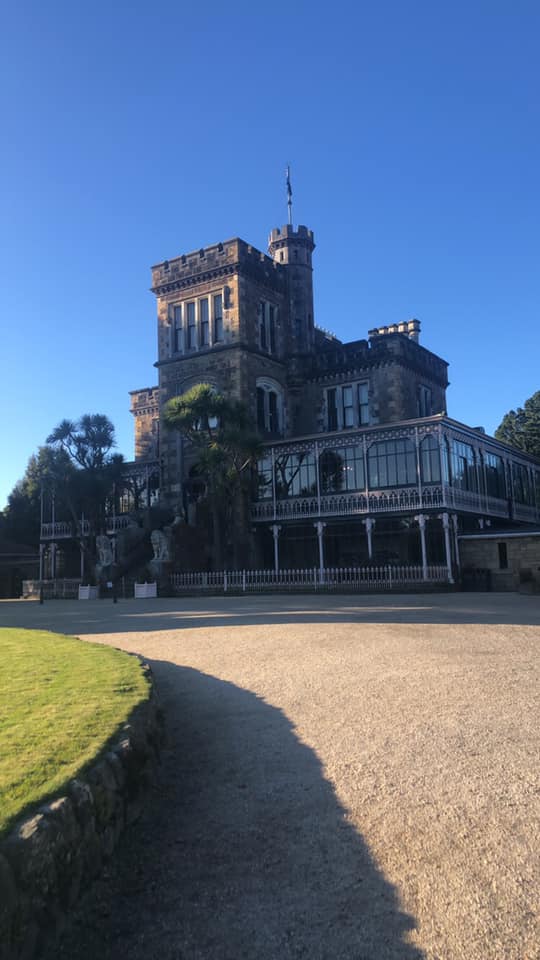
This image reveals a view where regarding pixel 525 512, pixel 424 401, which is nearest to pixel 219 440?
pixel 424 401

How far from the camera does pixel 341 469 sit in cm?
3095

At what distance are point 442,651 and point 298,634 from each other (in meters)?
3.21

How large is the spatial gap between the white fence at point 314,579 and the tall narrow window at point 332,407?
1203 cm

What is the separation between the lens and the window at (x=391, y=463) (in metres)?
28.7

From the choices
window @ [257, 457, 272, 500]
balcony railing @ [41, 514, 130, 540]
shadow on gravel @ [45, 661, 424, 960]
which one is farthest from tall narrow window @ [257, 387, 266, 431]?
shadow on gravel @ [45, 661, 424, 960]

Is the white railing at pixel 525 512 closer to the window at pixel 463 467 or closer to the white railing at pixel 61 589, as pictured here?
the window at pixel 463 467

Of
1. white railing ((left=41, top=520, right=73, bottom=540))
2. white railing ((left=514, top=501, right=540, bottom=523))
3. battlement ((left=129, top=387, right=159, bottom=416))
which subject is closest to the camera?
white railing ((left=514, top=501, right=540, bottom=523))

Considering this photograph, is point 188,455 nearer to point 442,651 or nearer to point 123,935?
point 442,651

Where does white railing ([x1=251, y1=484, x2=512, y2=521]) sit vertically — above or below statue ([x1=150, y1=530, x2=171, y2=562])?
above

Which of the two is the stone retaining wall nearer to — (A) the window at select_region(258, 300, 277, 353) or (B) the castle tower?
(A) the window at select_region(258, 300, 277, 353)

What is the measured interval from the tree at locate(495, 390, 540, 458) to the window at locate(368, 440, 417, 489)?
2222cm

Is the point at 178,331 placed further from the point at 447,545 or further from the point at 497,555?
the point at 497,555

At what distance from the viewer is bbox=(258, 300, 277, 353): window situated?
3641 cm

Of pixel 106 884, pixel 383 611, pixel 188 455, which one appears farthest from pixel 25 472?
pixel 106 884
